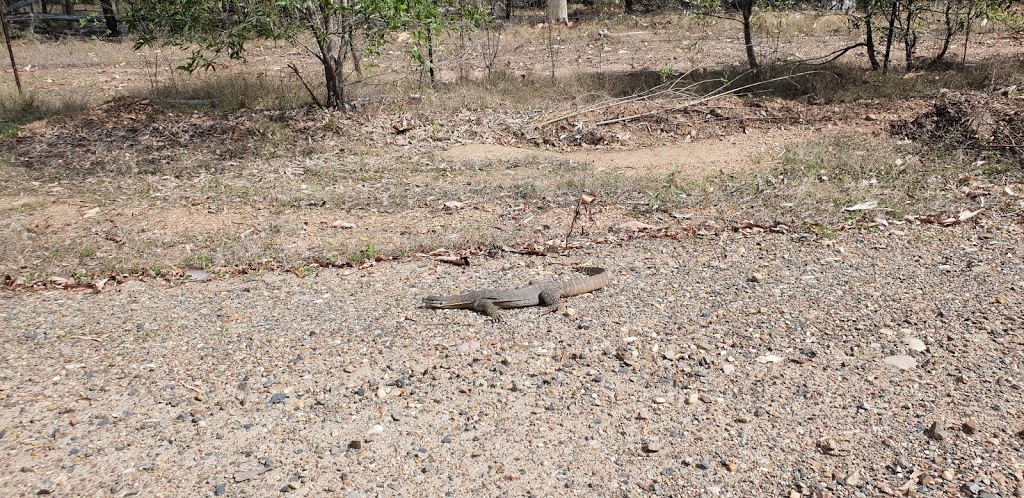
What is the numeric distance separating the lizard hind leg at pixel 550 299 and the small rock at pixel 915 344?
1961 millimetres

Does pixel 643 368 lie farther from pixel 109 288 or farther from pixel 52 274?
pixel 52 274

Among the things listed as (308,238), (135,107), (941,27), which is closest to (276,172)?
(308,238)

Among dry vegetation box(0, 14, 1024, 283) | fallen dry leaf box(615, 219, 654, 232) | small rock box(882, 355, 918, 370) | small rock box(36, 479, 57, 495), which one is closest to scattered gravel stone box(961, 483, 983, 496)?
small rock box(882, 355, 918, 370)

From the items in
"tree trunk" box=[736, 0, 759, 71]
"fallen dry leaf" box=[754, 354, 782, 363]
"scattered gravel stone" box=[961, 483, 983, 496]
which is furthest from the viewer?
"tree trunk" box=[736, 0, 759, 71]

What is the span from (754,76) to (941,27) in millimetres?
6015

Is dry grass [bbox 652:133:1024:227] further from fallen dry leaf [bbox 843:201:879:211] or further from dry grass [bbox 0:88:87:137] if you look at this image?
dry grass [bbox 0:88:87:137]

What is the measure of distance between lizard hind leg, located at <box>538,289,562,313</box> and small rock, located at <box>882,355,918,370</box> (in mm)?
1839

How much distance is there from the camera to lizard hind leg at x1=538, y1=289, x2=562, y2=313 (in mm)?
4609

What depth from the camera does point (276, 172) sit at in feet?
26.9

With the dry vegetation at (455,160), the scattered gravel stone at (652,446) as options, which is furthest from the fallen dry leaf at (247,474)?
the dry vegetation at (455,160)

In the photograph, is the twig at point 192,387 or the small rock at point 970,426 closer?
the small rock at point 970,426

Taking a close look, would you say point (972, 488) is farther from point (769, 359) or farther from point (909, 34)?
point (909, 34)

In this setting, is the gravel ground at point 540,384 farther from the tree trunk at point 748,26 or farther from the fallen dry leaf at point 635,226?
the tree trunk at point 748,26

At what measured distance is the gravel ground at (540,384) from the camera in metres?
3.12
